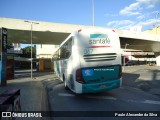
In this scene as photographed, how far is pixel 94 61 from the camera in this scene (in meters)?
11.5

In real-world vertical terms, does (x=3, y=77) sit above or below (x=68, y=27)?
below

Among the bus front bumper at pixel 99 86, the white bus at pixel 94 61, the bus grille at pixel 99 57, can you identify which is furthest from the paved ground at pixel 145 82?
the bus grille at pixel 99 57

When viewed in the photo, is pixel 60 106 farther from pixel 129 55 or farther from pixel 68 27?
pixel 129 55

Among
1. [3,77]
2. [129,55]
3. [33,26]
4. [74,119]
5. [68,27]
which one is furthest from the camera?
[129,55]

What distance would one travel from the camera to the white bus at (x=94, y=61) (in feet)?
37.0

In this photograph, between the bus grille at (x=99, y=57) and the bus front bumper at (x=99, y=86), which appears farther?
the bus grille at (x=99, y=57)

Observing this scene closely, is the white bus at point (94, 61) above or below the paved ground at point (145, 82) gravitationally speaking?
above

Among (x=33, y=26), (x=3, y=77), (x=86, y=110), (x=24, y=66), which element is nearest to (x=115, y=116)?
(x=86, y=110)

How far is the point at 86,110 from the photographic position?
9.45 m

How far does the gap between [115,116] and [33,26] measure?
22459 mm

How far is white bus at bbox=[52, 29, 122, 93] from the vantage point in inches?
444

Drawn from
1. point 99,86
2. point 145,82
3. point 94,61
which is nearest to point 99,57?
point 94,61

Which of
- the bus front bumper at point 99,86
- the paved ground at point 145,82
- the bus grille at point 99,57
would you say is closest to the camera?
the bus front bumper at point 99,86

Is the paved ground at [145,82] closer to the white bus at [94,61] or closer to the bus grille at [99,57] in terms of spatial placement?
the white bus at [94,61]
